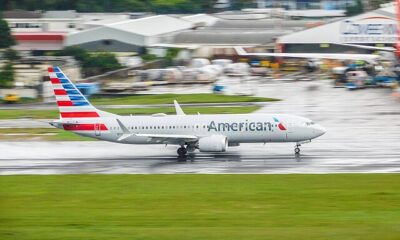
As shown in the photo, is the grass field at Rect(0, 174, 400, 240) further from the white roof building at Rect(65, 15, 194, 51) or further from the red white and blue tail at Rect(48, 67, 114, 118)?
the white roof building at Rect(65, 15, 194, 51)

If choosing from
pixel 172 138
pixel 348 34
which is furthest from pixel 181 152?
pixel 348 34

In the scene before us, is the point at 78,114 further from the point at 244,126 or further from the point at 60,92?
the point at 244,126

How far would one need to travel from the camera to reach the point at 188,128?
52031 millimetres

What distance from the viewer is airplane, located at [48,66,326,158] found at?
167 feet

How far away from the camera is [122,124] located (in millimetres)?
51906

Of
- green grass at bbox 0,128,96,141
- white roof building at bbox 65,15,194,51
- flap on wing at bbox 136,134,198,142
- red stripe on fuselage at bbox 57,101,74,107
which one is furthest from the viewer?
white roof building at bbox 65,15,194,51

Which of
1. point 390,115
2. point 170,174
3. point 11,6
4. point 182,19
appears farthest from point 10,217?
point 11,6

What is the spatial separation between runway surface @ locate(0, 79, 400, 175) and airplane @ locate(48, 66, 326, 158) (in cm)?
91

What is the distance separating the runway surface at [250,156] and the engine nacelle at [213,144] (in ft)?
1.82

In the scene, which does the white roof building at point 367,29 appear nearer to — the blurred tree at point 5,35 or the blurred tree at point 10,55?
the blurred tree at point 10,55

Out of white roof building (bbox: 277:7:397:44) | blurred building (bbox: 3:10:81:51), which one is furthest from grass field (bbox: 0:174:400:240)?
blurred building (bbox: 3:10:81:51)

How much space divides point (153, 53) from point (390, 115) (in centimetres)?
6817

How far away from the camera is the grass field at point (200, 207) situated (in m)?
26.8

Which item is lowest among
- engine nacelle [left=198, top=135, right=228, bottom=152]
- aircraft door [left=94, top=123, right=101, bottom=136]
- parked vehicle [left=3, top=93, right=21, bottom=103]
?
parked vehicle [left=3, top=93, right=21, bottom=103]
